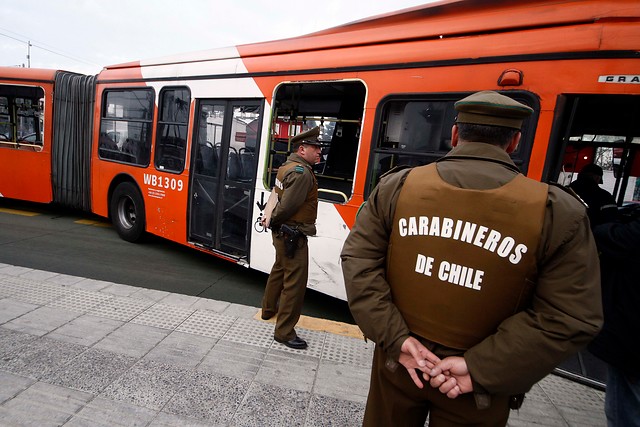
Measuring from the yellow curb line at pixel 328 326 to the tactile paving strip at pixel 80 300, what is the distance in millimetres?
1594

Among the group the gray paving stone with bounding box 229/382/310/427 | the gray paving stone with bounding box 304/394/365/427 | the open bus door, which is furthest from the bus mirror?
the gray paving stone with bounding box 229/382/310/427

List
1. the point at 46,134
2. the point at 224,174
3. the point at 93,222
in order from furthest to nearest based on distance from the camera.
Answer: the point at 93,222 < the point at 46,134 < the point at 224,174

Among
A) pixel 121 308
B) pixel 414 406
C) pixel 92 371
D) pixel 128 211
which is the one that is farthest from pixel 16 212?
pixel 414 406

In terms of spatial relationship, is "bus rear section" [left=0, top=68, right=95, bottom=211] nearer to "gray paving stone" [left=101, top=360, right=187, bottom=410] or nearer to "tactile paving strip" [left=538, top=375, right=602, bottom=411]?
"gray paving stone" [left=101, top=360, right=187, bottom=410]

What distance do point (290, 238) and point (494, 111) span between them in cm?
202

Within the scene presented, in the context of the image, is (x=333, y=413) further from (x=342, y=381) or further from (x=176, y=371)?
(x=176, y=371)

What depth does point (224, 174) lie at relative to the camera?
4.57 m

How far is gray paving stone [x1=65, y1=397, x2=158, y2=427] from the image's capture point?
6.79 feet

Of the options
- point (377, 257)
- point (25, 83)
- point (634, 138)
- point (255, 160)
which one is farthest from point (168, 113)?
point (634, 138)

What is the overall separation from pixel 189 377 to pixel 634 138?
5.06 meters

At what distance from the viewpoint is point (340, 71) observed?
3.57 m

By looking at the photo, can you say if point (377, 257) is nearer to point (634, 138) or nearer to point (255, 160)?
point (255, 160)

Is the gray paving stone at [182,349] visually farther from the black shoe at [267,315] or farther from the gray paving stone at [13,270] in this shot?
the gray paving stone at [13,270]

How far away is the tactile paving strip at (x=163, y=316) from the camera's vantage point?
3.23m
